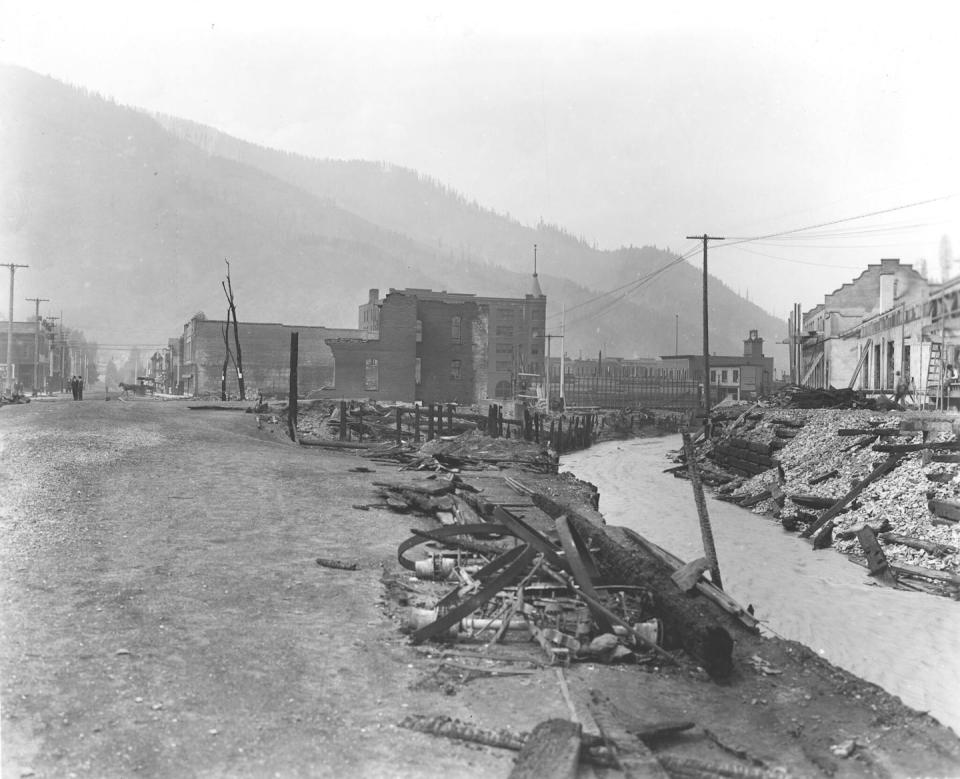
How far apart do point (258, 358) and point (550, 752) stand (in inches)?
2889

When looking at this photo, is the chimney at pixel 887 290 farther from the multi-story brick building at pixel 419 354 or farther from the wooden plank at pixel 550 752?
the wooden plank at pixel 550 752

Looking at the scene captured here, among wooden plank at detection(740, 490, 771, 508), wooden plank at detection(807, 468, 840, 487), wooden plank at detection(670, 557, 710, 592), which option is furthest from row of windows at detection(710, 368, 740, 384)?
wooden plank at detection(670, 557, 710, 592)

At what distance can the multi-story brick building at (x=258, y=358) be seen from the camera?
2862 inches

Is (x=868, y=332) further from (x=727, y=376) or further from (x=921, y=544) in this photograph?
(x=727, y=376)

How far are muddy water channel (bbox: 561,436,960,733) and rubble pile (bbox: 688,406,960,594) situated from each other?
0.79 meters

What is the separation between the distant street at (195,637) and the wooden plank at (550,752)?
20 centimetres

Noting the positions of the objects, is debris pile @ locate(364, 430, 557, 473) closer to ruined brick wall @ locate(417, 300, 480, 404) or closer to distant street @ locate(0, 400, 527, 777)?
distant street @ locate(0, 400, 527, 777)

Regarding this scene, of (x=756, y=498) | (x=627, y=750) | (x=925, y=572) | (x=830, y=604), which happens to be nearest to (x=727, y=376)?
(x=756, y=498)

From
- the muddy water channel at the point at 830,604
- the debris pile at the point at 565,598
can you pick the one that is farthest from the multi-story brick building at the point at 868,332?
the debris pile at the point at 565,598

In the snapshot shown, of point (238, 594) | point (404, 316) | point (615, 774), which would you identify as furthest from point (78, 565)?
A: point (404, 316)

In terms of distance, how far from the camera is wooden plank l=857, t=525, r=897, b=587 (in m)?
14.6

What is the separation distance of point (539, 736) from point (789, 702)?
2668mm

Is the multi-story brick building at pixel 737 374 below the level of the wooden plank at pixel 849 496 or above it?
above

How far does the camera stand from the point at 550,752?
4469 millimetres
